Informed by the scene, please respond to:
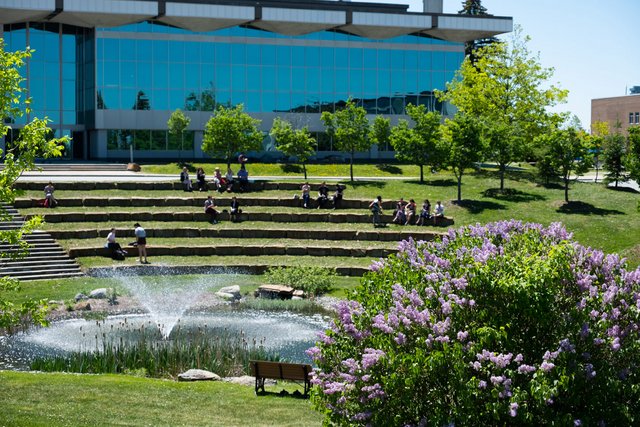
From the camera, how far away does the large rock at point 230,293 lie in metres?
29.1

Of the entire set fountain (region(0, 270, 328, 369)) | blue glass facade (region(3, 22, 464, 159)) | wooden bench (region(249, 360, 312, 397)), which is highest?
blue glass facade (region(3, 22, 464, 159))

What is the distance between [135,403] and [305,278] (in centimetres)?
1533

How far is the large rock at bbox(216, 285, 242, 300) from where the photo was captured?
2912 centimetres

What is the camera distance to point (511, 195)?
46656mm

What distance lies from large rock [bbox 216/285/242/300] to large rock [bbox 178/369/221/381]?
980 cm

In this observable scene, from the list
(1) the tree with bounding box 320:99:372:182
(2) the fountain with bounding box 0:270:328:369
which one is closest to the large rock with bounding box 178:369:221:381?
(2) the fountain with bounding box 0:270:328:369

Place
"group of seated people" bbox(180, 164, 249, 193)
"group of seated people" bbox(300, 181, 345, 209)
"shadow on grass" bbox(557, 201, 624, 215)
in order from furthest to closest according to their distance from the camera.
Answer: "group of seated people" bbox(180, 164, 249, 193) < "shadow on grass" bbox(557, 201, 624, 215) < "group of seated people" bbox(300, 181, 345, 209)

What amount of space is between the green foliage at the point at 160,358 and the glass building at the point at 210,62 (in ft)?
152

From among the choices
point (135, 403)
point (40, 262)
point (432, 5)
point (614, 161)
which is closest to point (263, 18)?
point (432, 5)

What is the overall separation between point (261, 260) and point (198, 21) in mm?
35492

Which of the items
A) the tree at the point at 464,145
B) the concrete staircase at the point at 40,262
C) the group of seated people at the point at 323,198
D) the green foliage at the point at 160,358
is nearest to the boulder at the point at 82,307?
the concrete staircase at the point at 40,262

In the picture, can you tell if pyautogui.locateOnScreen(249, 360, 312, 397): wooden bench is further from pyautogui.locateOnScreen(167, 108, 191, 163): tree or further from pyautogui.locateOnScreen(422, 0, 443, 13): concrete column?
pyautogui.locateOnScreen(422, 0, 443, 13): concrete column

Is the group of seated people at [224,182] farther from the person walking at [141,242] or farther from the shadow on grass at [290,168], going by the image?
the shadow on grass at [290,168]

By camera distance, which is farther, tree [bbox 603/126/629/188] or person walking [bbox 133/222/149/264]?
tree [bbox 603/126/629/188]
